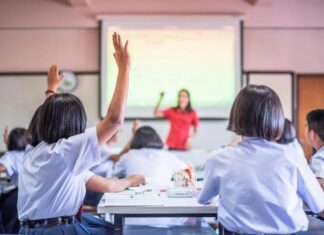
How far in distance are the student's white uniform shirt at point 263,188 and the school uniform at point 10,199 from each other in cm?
125

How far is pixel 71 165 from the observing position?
1201mm

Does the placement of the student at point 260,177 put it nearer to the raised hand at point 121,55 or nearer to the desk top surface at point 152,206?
the desk top surface at point 152,206

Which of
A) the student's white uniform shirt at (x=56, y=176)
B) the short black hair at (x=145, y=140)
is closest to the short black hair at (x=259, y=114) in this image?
the student's white uniform shirt at (x=56, y=176)

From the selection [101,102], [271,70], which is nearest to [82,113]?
[101,102]

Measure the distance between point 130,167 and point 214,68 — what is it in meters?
2.60

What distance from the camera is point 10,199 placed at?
228 cm

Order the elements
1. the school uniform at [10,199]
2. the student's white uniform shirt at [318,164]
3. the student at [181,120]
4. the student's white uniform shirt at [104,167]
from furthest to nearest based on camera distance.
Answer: the student at [181,120]
the student's white uniform shirt at [104,167]
the school uniform at [10,199]
the student's white uniform shirt at [318,164]

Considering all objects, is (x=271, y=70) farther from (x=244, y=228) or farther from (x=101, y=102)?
(x=244, y=228)

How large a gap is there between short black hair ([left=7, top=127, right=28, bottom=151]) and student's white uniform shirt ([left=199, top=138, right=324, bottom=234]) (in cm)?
166

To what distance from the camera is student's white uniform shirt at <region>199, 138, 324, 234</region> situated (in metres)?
1.11

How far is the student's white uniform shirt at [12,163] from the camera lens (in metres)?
2.40

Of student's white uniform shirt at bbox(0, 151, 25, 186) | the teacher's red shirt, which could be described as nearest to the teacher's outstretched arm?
the teacher's red shirt

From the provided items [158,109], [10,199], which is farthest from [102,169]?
[158,109]

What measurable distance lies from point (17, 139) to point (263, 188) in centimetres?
182
